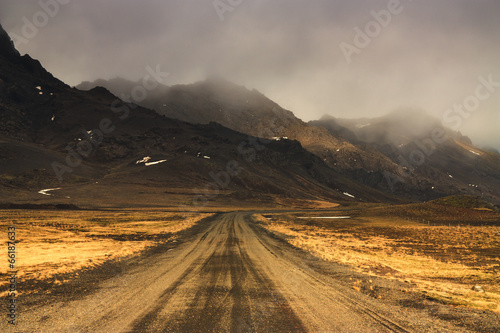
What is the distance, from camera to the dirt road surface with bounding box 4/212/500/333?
733cm

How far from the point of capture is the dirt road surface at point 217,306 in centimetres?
733

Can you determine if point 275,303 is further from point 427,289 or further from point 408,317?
point 427,289

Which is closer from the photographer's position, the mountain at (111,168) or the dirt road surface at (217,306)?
the dirt road surface at (217,306)

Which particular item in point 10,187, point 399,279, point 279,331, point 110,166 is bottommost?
point 399,279

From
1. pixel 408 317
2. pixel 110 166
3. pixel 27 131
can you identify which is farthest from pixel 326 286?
pixel 27 131

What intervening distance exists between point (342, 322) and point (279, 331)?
1904 millimetres

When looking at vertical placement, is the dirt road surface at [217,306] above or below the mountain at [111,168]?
below

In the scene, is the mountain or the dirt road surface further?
the mountain

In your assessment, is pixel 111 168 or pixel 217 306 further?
pixel 111 168

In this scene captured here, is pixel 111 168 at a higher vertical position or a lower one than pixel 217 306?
higher

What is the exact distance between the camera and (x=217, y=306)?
8719mm

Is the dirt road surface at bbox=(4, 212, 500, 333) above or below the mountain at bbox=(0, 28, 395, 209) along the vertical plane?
below

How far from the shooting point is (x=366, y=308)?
876 cm

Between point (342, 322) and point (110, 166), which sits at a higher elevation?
point (110, 166)
